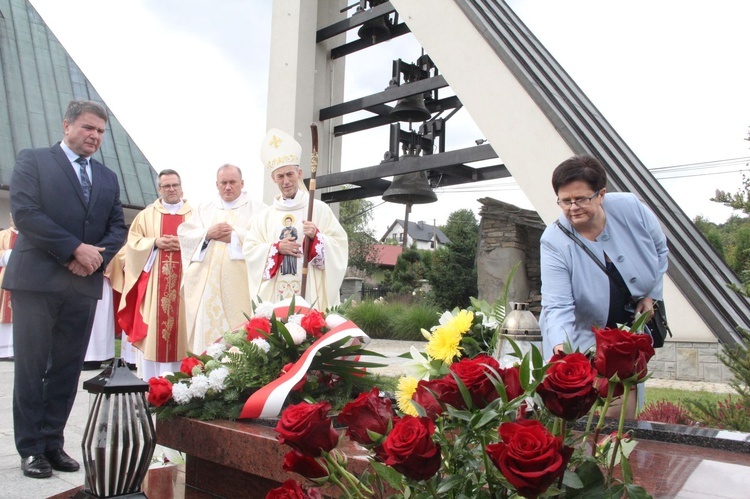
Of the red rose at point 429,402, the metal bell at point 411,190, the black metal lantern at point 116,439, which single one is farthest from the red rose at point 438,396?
the metal bell at point 411,190

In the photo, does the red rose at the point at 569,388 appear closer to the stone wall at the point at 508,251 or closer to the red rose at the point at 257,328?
the red rose at the point at 257,328

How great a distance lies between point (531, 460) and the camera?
2.48 ft

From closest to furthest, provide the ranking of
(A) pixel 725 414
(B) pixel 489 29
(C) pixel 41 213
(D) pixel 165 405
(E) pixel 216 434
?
1. (E) pixel 216 434
2. (D) pixel 165 405
3. (A) pixel 725 414
4. (C) pixel 41 213
5. (B) pixel 489 29

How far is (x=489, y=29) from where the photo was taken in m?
7.75

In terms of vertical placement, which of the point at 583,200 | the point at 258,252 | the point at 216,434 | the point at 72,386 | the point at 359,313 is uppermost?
the point at 583,200

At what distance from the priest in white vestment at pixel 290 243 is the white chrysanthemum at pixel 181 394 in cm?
245

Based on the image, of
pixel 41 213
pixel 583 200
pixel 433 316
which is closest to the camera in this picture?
pixel 583 200

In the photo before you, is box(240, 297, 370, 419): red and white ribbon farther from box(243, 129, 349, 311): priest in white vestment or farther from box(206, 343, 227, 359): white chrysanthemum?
box(243, 129, 349, 311): priest in white vestment

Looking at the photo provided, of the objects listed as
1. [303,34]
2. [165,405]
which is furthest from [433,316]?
[165,405]

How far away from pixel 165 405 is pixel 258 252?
2.81 metres

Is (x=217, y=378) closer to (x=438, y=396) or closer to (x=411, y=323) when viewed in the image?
(x=438, y=396)

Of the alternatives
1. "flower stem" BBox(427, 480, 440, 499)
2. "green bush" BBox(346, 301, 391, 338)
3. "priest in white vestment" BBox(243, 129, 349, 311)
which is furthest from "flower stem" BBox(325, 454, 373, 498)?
"green bush" BBox(346, 301, 391, 338)

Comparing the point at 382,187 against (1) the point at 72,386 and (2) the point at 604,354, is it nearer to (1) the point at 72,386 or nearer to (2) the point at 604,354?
(1) the point at 72,386

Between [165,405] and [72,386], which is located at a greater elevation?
[165,405]
